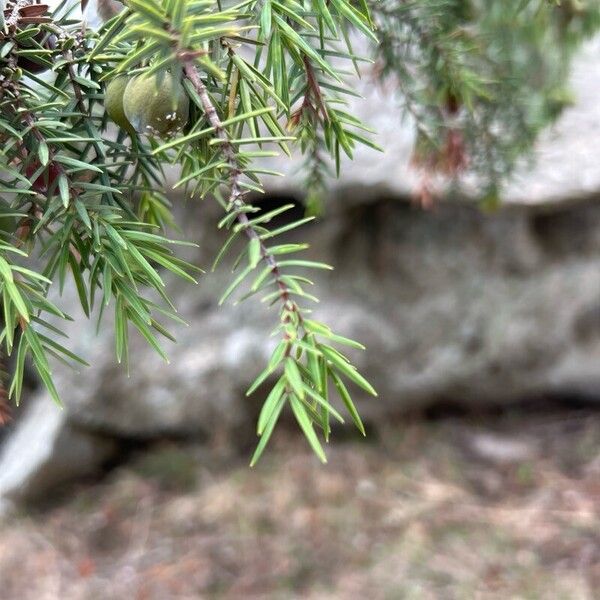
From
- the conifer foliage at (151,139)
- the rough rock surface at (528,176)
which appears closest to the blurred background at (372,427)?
the rough rock surface at (528,176)

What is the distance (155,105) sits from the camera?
0.92 feet

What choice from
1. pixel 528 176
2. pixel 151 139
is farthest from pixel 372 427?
pixel 151 139

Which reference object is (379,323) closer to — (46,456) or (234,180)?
(46,456)

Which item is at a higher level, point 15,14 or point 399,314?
point 15,14

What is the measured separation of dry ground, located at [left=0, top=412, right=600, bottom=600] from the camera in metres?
1.34

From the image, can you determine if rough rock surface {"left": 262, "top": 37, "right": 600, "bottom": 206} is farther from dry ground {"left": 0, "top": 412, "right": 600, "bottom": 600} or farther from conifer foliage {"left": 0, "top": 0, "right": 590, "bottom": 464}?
conifer foliage {"left": 0, "top": 0, "right": 590, "bottom": 464}

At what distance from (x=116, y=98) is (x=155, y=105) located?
4 centimetres

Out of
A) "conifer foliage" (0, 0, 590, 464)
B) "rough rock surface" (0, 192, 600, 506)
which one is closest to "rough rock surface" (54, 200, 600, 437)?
"rough rock surface" (0, 192, 600, 506)

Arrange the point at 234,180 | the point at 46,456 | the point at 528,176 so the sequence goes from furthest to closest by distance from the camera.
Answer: the point at 46,456 → the point at 528,176 → the point at 234,180

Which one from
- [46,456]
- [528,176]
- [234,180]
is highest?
[234,180]

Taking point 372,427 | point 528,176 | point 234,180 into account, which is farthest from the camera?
point 372,427

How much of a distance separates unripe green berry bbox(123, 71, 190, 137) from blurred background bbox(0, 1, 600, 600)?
3.56 ft

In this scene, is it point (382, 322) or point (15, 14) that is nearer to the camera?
point (15, 14)

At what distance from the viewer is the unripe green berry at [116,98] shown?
12.1 inches
